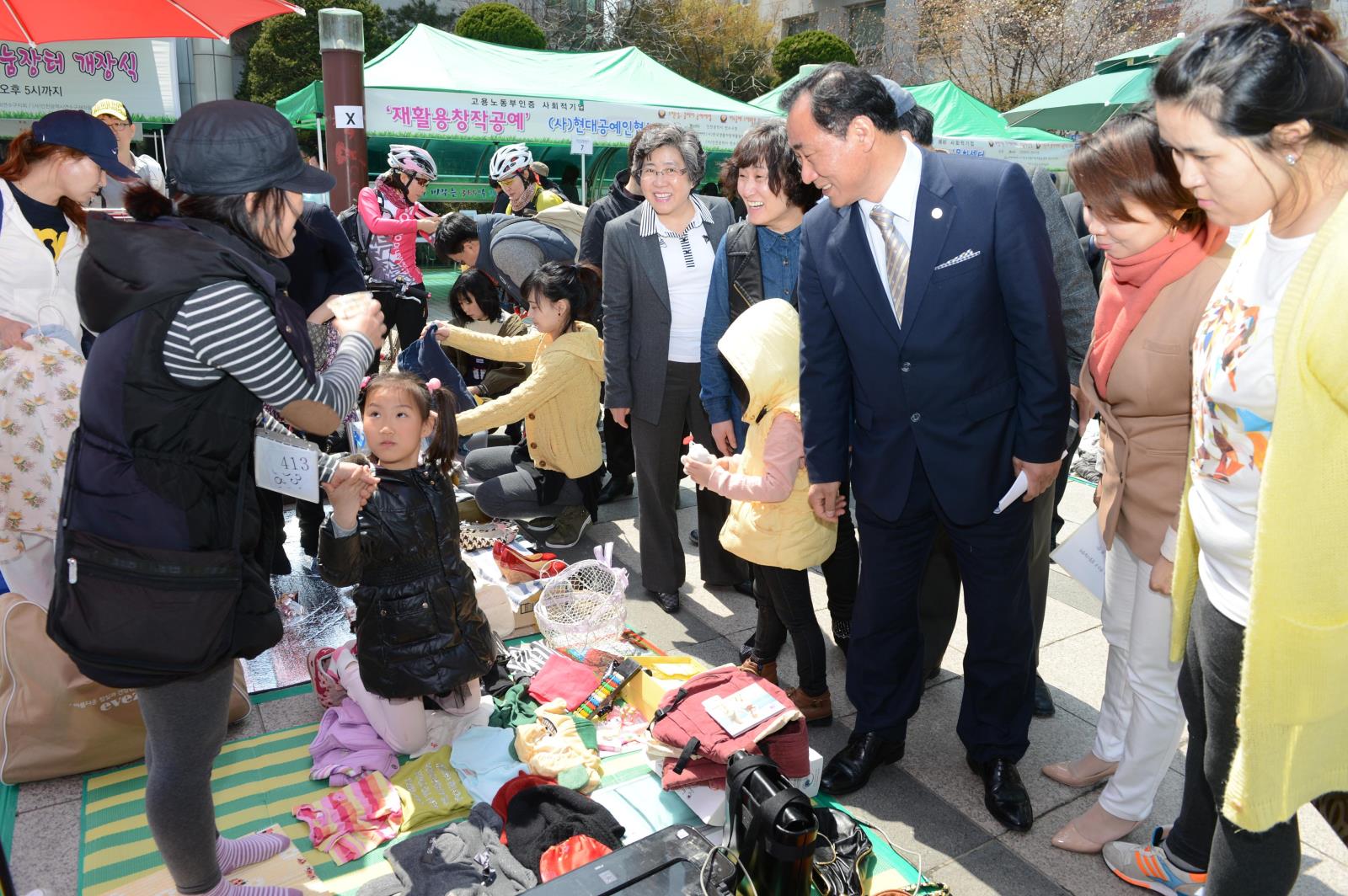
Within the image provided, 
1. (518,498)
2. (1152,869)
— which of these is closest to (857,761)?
(1152,869)

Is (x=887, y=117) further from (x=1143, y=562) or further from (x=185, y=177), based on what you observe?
(x=185, y=177)

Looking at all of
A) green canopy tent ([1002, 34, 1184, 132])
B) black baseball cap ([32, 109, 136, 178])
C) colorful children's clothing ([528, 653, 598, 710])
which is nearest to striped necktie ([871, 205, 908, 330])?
colorful children's clothing ([528, 653, 598, 710])

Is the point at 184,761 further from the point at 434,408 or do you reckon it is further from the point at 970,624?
the point at 970,624

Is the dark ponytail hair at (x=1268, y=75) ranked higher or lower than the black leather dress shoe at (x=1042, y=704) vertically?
higher

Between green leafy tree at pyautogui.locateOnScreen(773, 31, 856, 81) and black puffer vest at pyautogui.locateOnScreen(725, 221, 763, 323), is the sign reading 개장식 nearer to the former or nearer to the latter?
black puffer vest at pyautogui.locateOnScreen(725, 221, 763, 323)

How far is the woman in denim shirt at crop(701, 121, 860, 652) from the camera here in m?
3.28

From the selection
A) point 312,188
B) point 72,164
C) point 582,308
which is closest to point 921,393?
point 312,188

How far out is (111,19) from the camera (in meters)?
2.86

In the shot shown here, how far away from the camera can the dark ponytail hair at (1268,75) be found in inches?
55.6

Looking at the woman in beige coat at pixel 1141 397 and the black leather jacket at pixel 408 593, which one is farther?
the black leather jacket at pixel 408 593

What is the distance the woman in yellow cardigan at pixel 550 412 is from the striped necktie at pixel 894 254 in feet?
6.93

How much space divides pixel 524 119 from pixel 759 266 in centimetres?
1050

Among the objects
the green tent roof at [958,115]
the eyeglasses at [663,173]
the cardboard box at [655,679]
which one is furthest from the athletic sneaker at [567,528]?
the green tent roof at [958,115]

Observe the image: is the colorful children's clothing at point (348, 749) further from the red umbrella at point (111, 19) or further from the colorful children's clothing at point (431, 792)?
the red umbrella at point (111, 19)
